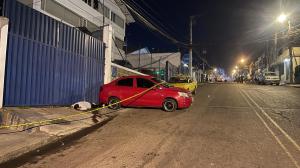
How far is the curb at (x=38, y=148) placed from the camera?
6.07 metres

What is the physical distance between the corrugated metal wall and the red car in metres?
1.52

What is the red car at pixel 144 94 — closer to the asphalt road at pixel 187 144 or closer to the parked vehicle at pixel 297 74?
the asphalt road at pixel 187 144

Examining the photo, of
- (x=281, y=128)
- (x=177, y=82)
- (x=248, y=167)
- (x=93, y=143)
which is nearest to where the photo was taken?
(x=248, y=167)

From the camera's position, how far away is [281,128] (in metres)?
9.52

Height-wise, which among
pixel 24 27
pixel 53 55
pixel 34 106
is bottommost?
pixel 34 106

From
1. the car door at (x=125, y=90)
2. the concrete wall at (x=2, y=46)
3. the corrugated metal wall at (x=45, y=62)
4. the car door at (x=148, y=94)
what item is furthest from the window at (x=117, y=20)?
the concrete wall at (x=2, y=46)

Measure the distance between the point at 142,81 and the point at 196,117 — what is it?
3598 millimetres

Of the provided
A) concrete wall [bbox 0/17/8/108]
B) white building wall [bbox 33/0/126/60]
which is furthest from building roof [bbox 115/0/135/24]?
concrete wall [bbox 0/17/8/108]

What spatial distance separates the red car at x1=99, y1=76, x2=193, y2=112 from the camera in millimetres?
13648

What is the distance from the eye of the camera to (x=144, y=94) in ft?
46.0

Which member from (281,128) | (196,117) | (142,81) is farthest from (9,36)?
(281,128)

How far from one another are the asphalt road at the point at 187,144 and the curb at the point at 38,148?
0.92ft

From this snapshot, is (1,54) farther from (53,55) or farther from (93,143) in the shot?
(93,143)

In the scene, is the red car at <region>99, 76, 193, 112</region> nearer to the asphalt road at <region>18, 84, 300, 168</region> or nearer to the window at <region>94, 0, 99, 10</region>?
the asphalt road at <region>18, 84, 300, 168</region>
